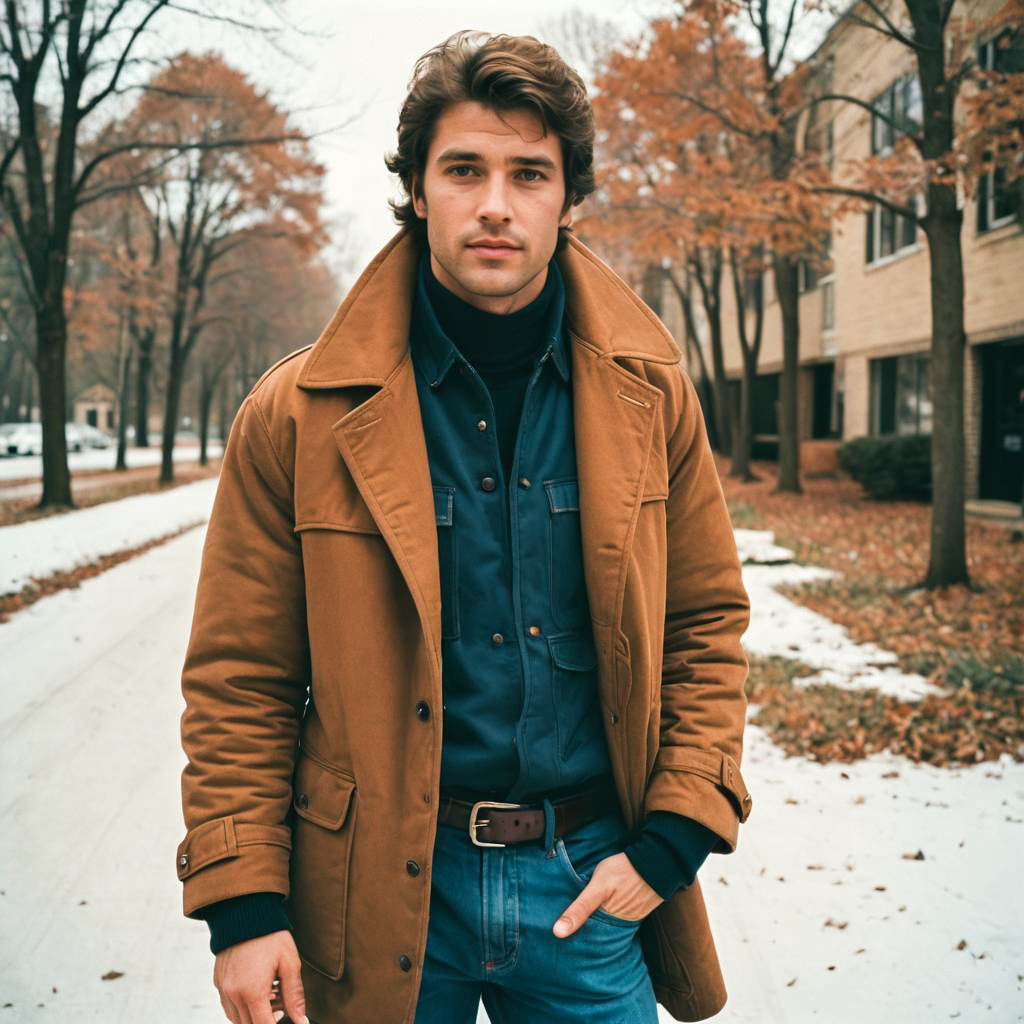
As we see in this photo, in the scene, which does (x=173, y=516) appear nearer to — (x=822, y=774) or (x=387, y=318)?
(x=822, y=774)

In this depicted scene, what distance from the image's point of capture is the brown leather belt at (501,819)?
1.80m

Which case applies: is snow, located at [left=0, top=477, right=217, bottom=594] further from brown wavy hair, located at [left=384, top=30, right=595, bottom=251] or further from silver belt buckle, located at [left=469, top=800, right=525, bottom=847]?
silver belt buckle, located at [left=469, top=800, right=525, bottom=847]

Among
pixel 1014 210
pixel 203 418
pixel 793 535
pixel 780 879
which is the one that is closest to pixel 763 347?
pixel 1014 210

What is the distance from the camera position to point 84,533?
1398cm

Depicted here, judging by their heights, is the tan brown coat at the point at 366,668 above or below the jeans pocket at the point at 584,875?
above

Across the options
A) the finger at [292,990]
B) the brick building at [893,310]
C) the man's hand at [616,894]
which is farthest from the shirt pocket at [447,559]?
the brick building at [893,310]

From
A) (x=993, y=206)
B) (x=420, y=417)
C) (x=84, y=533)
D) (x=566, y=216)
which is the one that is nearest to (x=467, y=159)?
(x=566, y=216)

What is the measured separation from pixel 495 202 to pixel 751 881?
3360 mm

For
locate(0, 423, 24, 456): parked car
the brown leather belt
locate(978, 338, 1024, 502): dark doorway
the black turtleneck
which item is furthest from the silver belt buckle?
locate(0, 423, 24, 456): parked car

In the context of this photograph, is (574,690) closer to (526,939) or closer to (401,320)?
(526,939)

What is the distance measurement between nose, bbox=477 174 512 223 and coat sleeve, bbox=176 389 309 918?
1.88 ft

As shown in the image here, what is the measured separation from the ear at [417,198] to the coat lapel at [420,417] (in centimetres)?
5

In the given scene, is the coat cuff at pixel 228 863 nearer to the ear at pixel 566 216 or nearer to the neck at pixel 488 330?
the neck at pixel 488 330

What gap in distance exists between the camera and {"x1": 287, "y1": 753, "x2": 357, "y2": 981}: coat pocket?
1755mm
